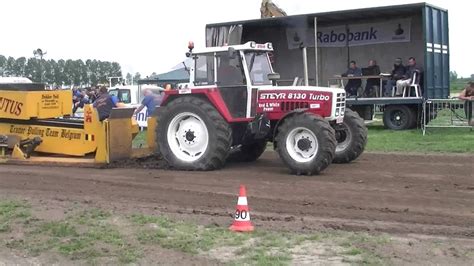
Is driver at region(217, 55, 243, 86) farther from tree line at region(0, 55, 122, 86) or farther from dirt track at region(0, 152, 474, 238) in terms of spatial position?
tree line at region(0, 55, 122, 86)

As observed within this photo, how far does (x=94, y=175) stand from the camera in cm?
1083

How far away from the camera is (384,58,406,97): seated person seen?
19422mm

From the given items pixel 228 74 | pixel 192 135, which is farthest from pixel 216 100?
pixel 192 135

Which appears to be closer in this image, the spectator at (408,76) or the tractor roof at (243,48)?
the tractor roof at (243,48)

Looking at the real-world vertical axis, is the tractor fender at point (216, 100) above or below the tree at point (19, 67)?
below

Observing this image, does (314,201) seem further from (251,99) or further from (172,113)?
(172,113)

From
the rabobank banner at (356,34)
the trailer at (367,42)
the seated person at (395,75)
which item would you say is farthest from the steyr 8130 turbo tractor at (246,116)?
the rabobank banner at (356,34)

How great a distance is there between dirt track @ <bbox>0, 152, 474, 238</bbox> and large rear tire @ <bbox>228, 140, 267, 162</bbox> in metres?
0.50

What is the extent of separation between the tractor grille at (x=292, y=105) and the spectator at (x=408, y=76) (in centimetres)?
938

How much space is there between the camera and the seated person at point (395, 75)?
19.4 meters

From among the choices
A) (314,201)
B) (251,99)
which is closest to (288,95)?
(251,99)

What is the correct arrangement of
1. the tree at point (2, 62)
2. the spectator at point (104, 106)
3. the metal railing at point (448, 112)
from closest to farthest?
the spectator at point (104, 106)
the metal railing at point (448, 112)
the tree at point (2, 62)

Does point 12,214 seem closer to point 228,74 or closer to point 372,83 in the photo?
point 228,74

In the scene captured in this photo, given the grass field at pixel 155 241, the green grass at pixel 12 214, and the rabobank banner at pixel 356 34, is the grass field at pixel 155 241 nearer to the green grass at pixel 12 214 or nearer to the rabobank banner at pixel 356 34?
the green grass at pixel 12 214
